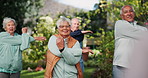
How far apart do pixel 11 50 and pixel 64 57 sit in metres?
1.50

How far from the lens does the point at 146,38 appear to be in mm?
1240

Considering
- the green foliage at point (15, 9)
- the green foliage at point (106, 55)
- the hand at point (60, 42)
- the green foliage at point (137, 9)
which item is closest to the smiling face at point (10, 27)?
the hand at point (60, 42)

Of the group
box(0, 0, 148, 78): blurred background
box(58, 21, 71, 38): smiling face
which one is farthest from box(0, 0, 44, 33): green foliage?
box(58, 21, 71, 38): smiling face

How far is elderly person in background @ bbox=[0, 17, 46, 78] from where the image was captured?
14.8ft

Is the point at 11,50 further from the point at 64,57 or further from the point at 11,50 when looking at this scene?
the point at 64,57

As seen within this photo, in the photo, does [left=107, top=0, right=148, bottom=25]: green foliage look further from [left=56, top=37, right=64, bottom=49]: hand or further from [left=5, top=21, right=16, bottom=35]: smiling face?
[left=56, top=37, right=64, bottom=49]: hand

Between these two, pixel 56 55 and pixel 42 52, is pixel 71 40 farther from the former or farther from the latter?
pixel 42 52

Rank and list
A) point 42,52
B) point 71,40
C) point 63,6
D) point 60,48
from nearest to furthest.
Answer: point 60,48 → point 71,40 → point 42,52 → point 63,6

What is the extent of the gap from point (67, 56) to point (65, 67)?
0.17 metres

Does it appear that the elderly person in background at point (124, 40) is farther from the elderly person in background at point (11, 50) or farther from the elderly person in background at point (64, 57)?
the elderly person in background at point (11, 50)

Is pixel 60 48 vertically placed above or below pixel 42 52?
above

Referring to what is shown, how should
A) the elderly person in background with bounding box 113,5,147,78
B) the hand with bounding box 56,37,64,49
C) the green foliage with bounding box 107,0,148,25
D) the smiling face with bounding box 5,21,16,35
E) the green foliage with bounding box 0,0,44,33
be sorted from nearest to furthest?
the hand with bounding box 56,37,64,49 < the elderly person in background with bounding box 113,5,147,78 < the smiling face with bounding box 5,21,16,35 < the green foliage with bounding box 107,0,148,25 < the green foliage with bounding box 0,0,44,33

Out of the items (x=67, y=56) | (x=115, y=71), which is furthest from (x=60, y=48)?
(x=115, y=71)

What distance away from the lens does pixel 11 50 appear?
4.53m
